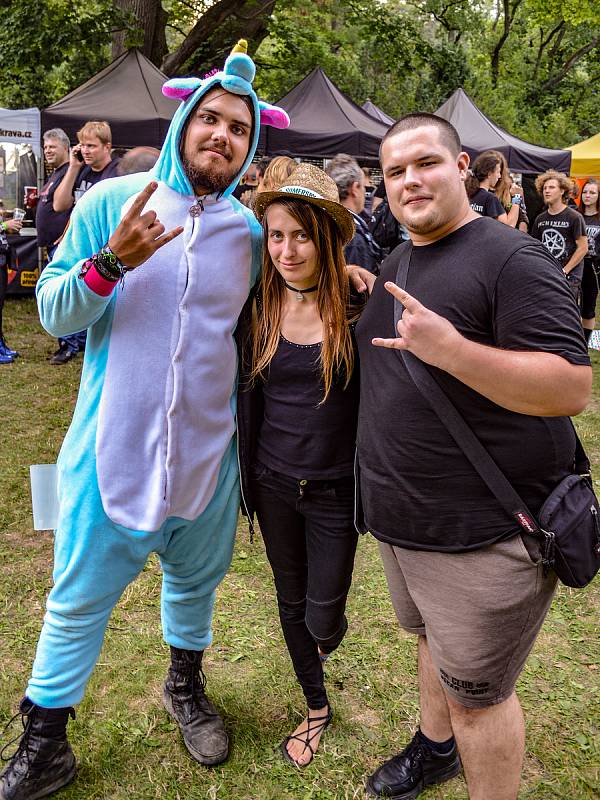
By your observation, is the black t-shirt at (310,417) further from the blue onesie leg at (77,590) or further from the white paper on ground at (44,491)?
the white paper on ground at (44,491)

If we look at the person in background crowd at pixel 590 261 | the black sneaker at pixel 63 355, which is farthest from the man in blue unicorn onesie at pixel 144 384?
the person in background crowd at pixel 590 261

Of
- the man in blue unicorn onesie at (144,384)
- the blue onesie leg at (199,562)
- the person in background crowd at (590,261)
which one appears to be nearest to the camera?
the man in blue unicorn onesie at (144,384)

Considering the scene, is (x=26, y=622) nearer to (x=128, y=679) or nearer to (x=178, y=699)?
(x=128, y=679)

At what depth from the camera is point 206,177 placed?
1.96m

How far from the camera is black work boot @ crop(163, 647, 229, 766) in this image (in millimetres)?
2281

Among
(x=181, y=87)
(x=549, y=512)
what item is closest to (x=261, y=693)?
(x=549, y=512)

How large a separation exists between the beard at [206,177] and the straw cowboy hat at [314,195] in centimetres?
11

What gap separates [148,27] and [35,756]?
1139 cm

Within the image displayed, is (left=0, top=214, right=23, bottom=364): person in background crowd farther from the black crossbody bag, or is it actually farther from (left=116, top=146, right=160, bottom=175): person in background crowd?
the black crossbody bag

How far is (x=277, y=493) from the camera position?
2082 mm

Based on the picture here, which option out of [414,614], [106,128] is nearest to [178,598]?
[414,614]

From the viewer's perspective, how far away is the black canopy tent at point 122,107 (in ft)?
26.8

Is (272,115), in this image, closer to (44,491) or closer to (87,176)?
(44,491)

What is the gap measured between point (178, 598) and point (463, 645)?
0.98 meters
